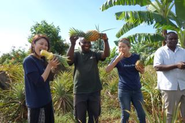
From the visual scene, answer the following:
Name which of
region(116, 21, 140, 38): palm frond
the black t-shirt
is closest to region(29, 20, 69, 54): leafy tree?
region(116, 21, 140, 38): palm frond

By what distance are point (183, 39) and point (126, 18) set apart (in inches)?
87.2

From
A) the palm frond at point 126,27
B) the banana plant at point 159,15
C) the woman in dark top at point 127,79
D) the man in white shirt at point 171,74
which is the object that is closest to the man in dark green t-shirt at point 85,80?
the woman in dark top at point 127,79

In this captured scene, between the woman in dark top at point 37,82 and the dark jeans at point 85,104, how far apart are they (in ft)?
1.92

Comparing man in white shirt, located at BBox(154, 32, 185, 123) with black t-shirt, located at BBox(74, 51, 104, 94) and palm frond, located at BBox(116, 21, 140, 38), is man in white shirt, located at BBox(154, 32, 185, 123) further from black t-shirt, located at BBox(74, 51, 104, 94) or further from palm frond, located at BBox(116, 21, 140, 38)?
palm frond, located at BBox(116, 21, 140, 38)

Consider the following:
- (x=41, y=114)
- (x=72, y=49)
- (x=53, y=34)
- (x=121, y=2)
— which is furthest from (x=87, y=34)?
(x=53, y=34)

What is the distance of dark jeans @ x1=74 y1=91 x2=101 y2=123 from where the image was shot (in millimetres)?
2832

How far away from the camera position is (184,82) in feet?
9.67

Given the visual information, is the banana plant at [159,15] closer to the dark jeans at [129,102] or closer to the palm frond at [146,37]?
the palm frond at [146,37]

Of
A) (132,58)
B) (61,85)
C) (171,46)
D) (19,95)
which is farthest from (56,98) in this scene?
(171,46)

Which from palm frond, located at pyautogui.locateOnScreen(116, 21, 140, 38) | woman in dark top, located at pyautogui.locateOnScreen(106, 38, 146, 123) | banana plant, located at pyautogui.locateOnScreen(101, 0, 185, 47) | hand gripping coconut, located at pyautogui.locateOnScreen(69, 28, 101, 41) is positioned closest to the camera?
hand gripping coconut, located at pyautogui.locateOnScreen(69, 28, 101, 41)

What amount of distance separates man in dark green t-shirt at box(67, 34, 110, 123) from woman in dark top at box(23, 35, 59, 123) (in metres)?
0.57

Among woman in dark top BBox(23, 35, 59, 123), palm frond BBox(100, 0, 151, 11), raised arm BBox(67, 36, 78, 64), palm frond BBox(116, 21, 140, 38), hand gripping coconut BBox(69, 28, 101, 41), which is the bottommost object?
woman in dark top BBox(23, 35, 59, 123)

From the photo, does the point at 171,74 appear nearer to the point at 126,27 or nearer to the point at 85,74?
the point at 85,74

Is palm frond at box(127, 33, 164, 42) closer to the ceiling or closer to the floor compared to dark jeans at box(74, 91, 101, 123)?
closer to the ceiling
